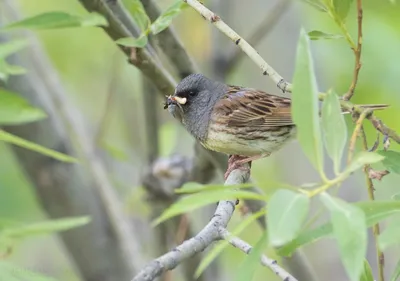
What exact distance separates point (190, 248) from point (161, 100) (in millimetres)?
2229

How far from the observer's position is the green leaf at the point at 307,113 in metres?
0.96

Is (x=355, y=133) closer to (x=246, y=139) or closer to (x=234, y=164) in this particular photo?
(x=234, y=164)

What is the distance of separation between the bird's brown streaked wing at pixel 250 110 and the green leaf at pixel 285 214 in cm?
152

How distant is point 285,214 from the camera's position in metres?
0.85

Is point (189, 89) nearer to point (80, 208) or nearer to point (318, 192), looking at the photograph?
point (80, 208)

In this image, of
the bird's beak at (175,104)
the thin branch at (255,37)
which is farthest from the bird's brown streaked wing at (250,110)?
the thin branch at (255,37)

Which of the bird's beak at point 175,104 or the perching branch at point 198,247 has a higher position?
the bird's beak at point 175,104

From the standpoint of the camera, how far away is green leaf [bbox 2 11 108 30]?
4.45ft

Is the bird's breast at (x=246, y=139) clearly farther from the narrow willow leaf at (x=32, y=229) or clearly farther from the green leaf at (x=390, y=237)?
the green leaf at (x=390, y=237)

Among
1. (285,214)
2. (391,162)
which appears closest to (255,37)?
(391,162)

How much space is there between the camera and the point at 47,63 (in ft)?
10.7


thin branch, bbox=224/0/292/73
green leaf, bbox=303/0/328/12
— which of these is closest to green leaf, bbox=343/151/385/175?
green leaf, bbox=303/0/328/12

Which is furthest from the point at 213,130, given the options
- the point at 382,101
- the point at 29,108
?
the point at 382,101

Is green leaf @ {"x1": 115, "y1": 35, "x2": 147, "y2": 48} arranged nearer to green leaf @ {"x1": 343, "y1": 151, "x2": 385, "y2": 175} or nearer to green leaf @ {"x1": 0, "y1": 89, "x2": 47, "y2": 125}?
green leaf @ {"x1": 0, "y1": 89, "x2": 47, "y2": 125}
